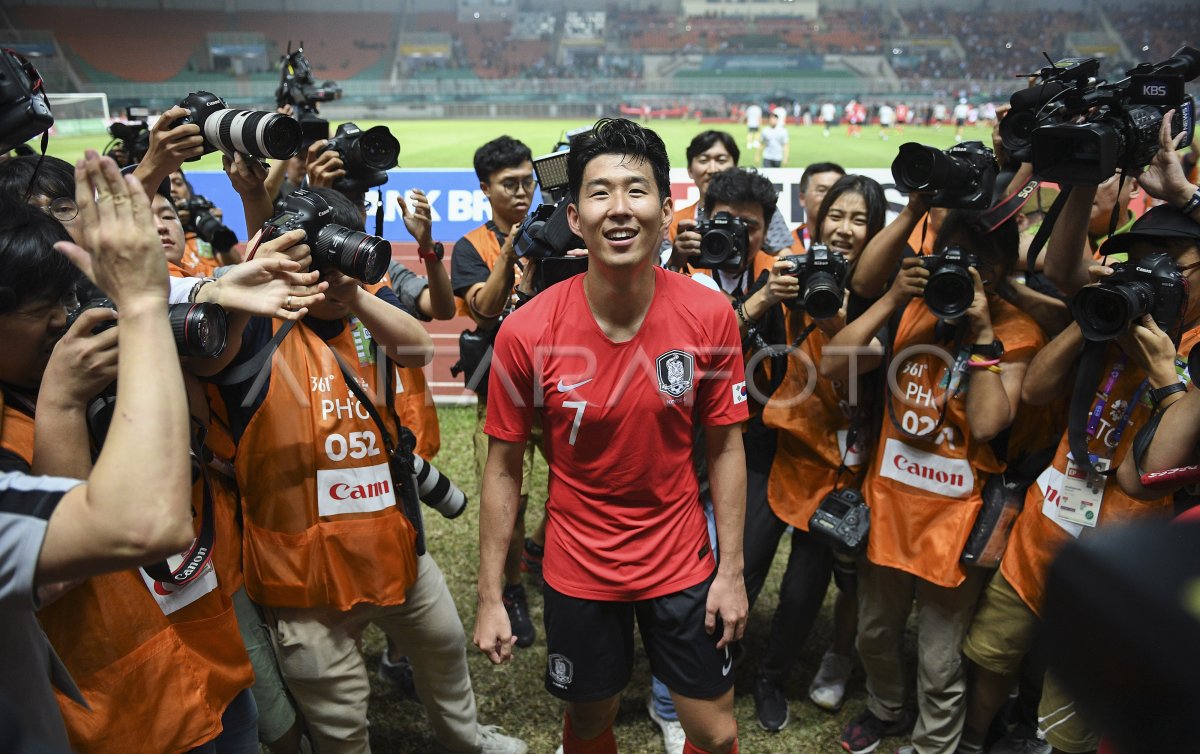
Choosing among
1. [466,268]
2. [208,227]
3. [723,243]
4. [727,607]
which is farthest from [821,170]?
[208,227]

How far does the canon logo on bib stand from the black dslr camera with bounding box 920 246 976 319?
0.53m

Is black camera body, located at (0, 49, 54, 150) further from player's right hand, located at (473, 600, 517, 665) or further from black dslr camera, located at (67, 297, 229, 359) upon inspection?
player's right hand, located at (473, 600, 517, 665)

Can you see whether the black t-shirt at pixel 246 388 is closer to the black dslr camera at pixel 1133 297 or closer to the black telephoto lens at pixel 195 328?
→ the black telephoto lens at pixel 195 328

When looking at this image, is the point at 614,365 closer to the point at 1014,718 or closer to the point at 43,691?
the point at 43,691

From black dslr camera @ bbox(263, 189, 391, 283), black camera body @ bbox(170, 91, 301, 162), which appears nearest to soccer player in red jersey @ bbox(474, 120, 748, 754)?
black dslr camera @ bbox(263, 189, 391, 283)

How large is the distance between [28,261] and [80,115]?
2071cm

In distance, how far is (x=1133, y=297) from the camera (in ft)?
7.13

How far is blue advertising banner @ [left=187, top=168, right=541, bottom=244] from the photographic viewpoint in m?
9.33

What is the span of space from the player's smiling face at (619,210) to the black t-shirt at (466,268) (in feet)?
5.78

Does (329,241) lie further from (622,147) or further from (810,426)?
(810,426)

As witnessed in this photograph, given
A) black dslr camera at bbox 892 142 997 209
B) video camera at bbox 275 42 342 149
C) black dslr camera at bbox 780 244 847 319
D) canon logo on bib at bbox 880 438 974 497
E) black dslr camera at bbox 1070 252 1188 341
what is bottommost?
canon logo on bib at bbox 880 438 974 497

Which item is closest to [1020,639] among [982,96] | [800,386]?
[800,386]

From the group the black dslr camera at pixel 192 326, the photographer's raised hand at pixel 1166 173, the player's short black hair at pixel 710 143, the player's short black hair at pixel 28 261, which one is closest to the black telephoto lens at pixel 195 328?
the black dslr camera at pixel 192 326

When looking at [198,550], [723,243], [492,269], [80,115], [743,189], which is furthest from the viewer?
[80,115]
